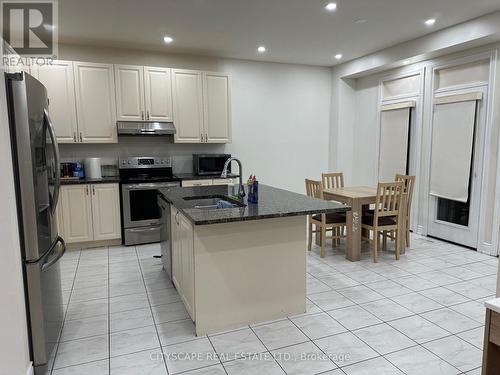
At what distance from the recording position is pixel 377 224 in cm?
403

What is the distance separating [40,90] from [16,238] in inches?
37.6

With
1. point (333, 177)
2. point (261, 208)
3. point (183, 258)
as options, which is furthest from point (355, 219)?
point (183, 258)

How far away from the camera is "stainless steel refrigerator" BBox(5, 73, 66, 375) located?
1906mm

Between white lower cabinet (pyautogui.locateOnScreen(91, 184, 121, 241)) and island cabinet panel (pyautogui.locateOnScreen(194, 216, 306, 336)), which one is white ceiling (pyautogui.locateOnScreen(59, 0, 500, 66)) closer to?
white lower cabinet (pyautogui.locateOnScreen(91, 184, 121, 241))

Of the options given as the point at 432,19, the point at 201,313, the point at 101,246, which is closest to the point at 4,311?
the point at 201,313

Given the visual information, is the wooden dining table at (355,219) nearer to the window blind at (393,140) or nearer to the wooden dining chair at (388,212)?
the wooden dining chair at (388,212)

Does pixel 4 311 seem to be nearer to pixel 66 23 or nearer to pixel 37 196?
pixel 37 196

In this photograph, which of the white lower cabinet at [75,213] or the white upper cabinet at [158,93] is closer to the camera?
the white lower cabinet at [75,213]

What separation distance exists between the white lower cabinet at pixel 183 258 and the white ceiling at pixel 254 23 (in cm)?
217

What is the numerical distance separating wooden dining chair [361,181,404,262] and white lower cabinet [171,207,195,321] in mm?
2276

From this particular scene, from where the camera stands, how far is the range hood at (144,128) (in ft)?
15.4

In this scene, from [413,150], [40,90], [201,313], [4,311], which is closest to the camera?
[4,311]

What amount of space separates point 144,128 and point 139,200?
1003mm

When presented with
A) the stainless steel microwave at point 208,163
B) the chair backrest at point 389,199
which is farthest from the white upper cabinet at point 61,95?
the chair backrest at point 389,199
